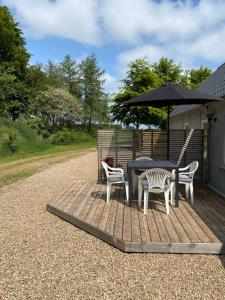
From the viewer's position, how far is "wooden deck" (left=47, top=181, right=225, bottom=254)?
429 centimetres

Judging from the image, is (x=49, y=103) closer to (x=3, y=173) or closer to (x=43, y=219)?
(x=3, y=173)

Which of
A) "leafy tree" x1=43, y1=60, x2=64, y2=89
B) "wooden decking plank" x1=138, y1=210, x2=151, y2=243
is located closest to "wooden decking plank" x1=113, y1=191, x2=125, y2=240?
"wooden decking plank" x1=138, y1=210, x2=151, y2=243

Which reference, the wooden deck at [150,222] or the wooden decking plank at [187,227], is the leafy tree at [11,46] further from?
the wooden decking plank at [187,227]

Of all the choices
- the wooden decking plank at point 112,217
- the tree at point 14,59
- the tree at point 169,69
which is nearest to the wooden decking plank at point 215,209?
A: the wooden decking plank at point 112,217

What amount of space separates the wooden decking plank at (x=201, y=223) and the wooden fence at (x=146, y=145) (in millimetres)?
2686

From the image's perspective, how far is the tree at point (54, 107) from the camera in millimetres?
36375

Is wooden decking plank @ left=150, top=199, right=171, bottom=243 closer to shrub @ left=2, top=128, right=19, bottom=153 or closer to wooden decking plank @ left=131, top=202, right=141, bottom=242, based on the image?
wooden decking plank @ left=131, top=202, right=141, bottom=242

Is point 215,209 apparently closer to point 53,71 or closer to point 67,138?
point 67,138

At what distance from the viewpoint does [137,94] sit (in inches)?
979

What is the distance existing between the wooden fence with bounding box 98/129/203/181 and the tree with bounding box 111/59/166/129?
14493 mm

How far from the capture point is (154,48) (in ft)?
122

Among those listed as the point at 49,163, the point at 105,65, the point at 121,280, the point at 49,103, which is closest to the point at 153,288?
the point at 121,280

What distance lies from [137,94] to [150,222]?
2041 cm

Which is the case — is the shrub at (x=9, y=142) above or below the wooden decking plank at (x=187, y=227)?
above
